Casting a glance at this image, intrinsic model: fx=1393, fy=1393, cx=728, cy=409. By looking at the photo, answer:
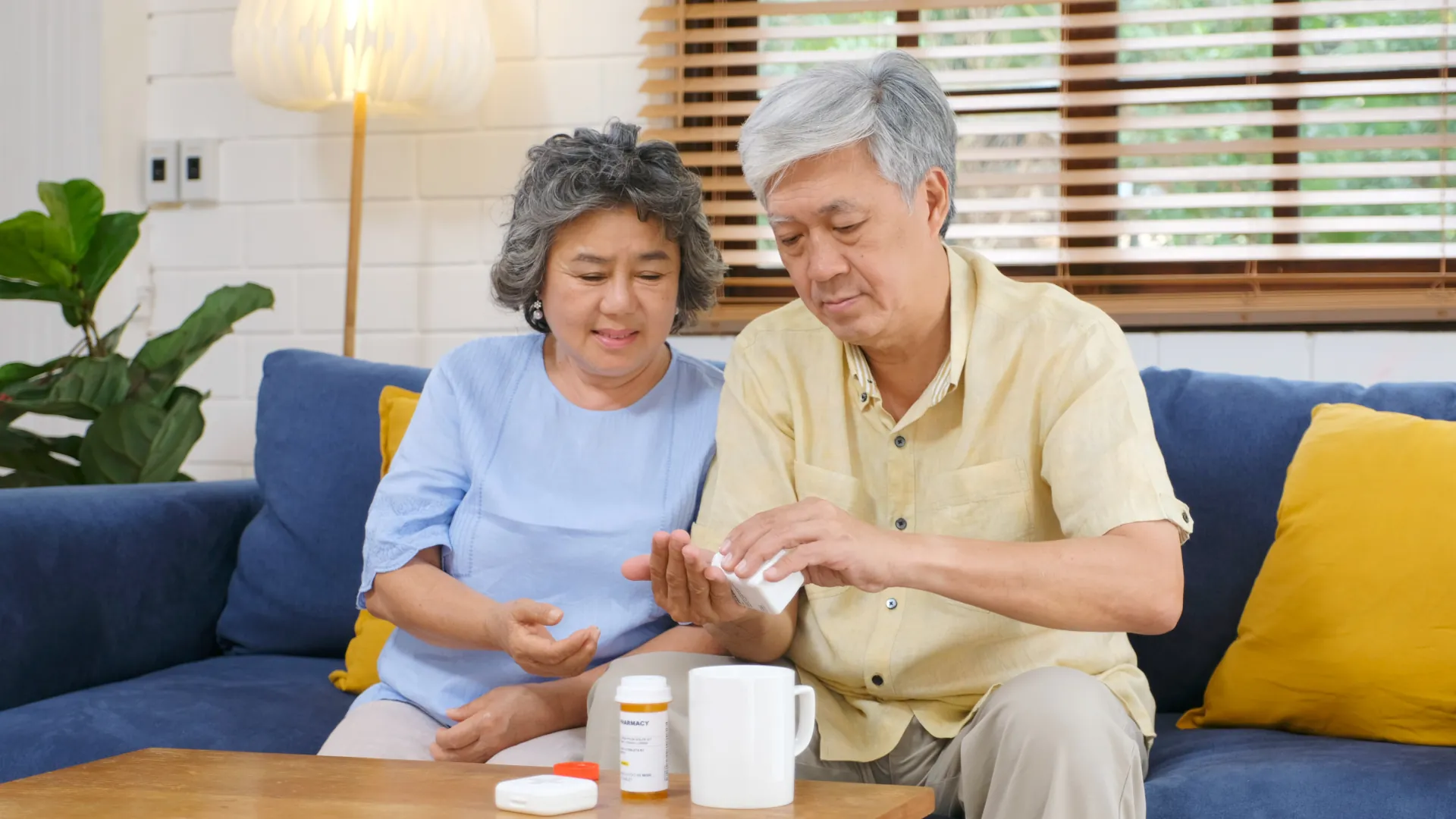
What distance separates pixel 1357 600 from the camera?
5.27ft

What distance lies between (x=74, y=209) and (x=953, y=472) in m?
1.70

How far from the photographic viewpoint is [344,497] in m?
2.13

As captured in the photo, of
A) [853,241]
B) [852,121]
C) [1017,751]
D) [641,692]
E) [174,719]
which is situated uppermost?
[852,121]

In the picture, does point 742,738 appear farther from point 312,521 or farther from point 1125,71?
point 1125,71

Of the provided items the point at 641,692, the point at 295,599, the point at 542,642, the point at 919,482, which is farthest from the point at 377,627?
the point at 641,692

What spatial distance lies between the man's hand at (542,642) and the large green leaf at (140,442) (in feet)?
3.68

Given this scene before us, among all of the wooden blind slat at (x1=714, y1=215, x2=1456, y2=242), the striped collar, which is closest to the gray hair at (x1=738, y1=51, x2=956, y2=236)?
the striped collar

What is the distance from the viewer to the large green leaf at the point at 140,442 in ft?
7.66

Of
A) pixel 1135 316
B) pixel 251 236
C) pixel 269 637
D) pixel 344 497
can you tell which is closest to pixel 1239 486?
pixel 1135 316

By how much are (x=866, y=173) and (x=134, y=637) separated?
1.32 m

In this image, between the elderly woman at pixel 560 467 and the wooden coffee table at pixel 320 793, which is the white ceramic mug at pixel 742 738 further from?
the elderly woman at pixel 560 467

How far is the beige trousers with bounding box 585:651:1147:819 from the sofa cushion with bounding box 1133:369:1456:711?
40 cm

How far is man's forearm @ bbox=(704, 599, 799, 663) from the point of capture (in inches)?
58.6

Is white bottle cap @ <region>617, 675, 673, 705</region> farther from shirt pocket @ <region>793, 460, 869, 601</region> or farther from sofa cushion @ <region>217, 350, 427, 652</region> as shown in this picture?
sofa cushion @ <region>217, 350, 427, 652</region>
